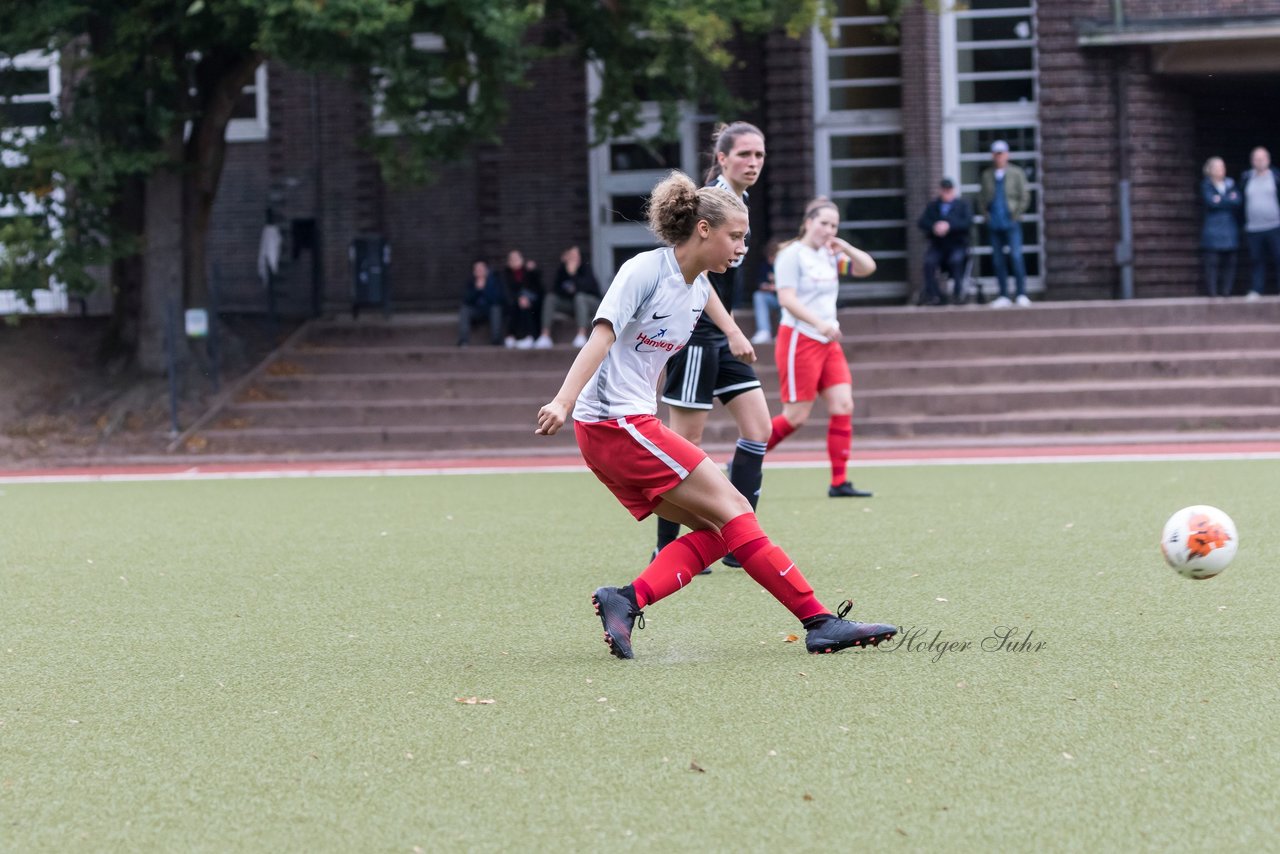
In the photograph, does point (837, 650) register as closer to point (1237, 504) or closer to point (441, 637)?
point (441, 637)

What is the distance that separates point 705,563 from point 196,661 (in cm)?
191

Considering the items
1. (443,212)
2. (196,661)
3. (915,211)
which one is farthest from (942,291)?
(196,661)

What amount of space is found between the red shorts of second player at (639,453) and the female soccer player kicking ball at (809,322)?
4.63 m

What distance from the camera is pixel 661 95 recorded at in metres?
19.4

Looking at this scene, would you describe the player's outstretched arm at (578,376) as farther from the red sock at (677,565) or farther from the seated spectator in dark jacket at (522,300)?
the seated spectator in dark jacket at (522,300)

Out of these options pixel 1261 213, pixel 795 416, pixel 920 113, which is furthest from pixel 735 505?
pixel 920 113

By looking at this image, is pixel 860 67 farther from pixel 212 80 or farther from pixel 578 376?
pixel 578 376

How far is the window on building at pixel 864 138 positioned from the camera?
80.0ft

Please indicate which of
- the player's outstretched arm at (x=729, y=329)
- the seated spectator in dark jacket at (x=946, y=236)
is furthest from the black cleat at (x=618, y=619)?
the seated spectator in dark jacket at (x=946, y=236)

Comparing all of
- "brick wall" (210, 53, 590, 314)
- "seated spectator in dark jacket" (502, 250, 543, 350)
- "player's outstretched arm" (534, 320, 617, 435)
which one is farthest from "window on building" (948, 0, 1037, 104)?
"player's outstretched arm" (534, 320, 617, 435)

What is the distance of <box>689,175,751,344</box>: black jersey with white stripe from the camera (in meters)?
7.98

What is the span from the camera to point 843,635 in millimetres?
6180

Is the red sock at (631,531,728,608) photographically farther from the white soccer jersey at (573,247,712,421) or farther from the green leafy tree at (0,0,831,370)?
the green leafy tree at (0,0,831,370)

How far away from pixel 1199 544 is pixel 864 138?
18.7 m
